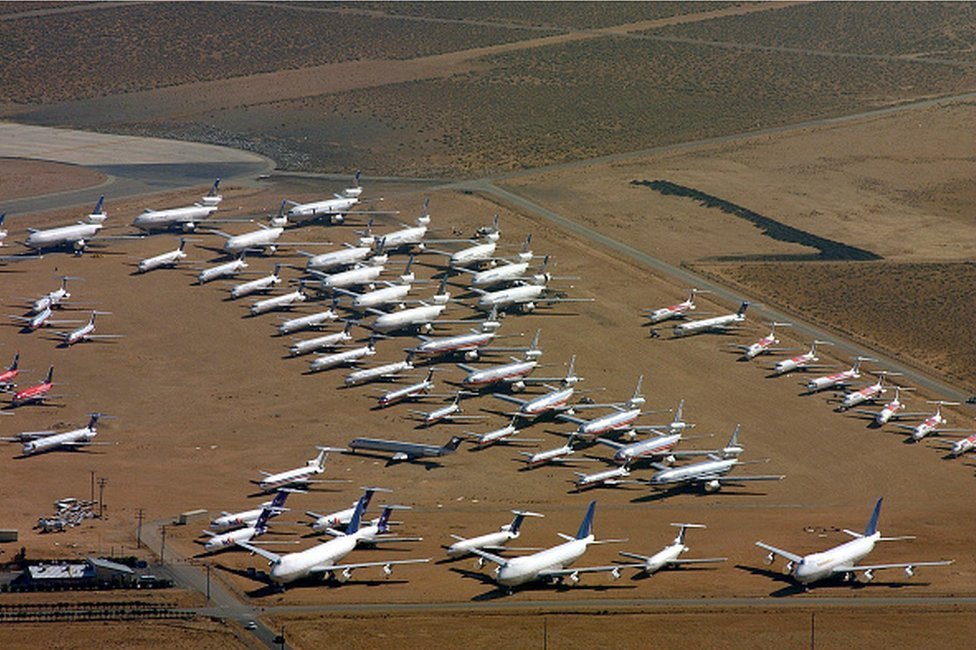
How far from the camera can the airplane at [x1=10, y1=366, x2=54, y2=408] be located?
467ft

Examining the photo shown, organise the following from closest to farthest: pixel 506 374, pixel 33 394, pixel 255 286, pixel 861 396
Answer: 1. pixel 33 394
2. pixel 861 396
3. pixel 506 374
4. pixel 255 286

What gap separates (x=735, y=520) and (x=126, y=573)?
43.4m

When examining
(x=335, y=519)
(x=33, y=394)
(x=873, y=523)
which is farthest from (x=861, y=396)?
(x=33, y=394)

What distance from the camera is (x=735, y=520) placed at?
12594 centimetres

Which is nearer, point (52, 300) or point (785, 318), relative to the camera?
point (52, 300)

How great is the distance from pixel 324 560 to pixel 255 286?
66.1 metres

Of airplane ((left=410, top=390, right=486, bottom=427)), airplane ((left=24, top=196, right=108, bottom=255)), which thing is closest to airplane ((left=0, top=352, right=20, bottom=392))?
airplane ((left=410, top=390, right=486, bottom=427))

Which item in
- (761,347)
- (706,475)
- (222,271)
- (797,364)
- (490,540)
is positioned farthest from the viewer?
(222,271)

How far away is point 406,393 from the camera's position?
5768 inches

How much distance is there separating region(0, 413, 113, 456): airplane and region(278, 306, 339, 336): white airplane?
29.7m

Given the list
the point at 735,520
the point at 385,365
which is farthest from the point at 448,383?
the point at 735,520

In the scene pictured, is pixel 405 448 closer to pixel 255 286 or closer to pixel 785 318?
pixel 255 286

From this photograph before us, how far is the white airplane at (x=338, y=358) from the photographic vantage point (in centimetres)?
15288

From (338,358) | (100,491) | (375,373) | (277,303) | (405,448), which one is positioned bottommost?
(100,491)
